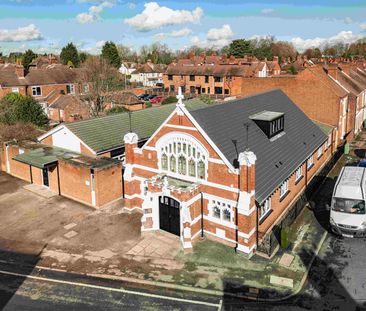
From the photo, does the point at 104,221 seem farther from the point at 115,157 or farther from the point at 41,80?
the point at 41,80

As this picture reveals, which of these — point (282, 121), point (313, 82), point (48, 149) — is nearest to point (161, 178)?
point (282, 121)

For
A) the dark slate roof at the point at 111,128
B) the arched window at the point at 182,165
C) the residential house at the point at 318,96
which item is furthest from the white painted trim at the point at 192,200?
the residential house at the point at 318,96

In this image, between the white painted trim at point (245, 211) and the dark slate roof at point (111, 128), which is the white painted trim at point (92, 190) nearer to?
the dark slate roof at point (111, 128)

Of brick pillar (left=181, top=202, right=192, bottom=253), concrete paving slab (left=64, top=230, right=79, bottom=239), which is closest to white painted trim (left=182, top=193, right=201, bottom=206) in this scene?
brick pillar (left=181, top=202, right=192, bottom=253)

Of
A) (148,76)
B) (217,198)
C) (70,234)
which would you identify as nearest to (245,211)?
(217,198)

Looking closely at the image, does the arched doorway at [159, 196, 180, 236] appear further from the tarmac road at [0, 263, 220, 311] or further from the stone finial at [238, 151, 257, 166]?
the tarmac road at [0, 263, 220, 311]

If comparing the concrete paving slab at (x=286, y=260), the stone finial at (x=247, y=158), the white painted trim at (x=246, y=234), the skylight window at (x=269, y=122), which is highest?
the skylight window at (x=269, y=122)
